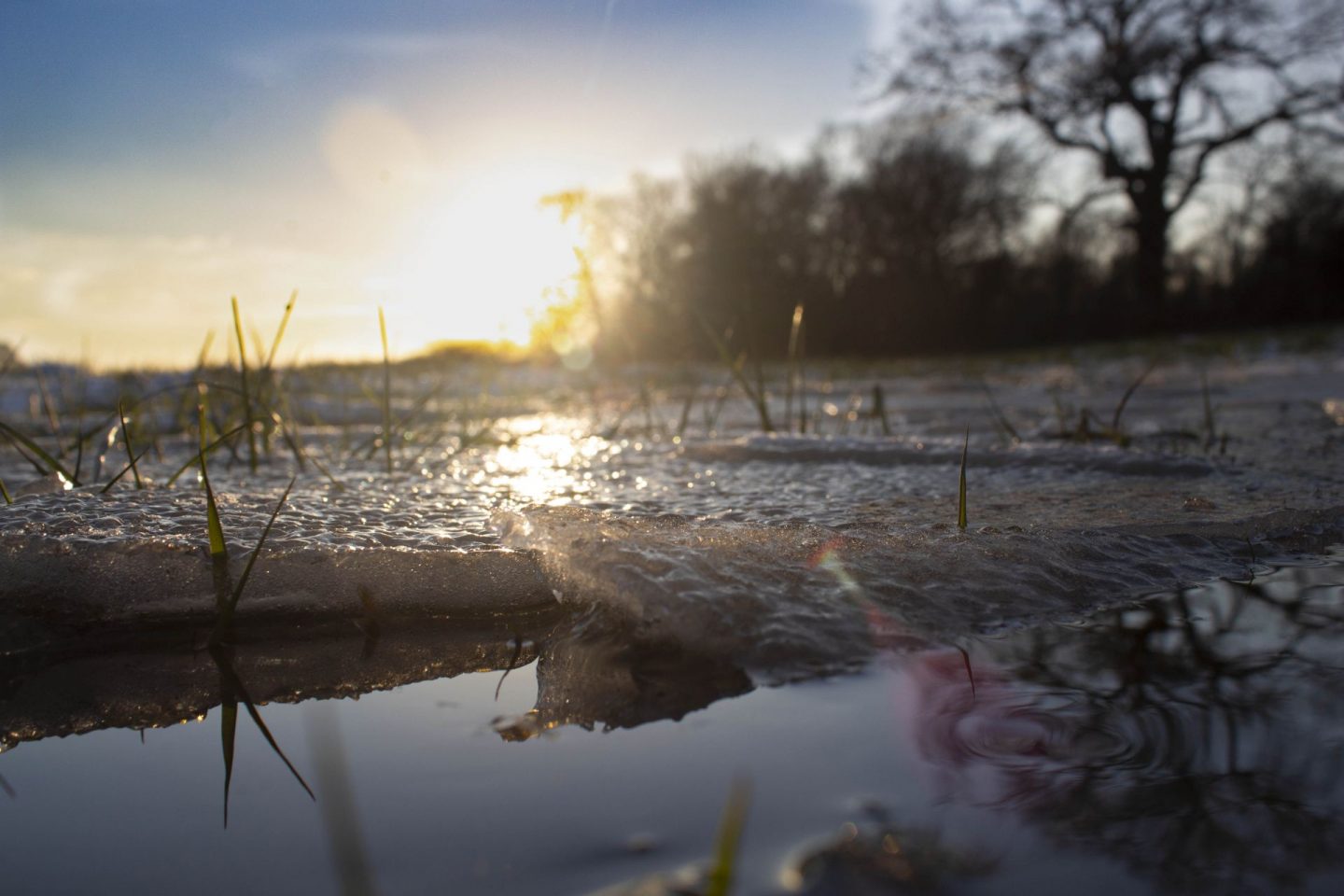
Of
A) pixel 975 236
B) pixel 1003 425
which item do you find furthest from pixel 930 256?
pixel 1003 425

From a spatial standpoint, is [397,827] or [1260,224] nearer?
[397,827]

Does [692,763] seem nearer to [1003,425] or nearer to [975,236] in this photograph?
[1003,425]

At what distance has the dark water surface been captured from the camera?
1.77 ft

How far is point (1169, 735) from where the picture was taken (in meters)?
0.67

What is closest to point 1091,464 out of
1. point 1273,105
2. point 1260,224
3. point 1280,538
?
point 1280,538

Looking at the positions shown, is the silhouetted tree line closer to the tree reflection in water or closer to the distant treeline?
the distant treeline

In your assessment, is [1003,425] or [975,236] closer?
[1003,425]

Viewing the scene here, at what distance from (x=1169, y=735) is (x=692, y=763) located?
35 cm

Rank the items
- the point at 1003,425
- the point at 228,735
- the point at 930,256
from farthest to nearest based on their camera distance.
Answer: the point at 930,256 → the point at 1003,425 → the point at 228,735

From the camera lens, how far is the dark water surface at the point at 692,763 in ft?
1.77

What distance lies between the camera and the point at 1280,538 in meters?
1.24

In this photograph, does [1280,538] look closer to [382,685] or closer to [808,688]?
[808,688]

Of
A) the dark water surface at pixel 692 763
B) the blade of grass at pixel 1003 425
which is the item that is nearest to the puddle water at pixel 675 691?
the dark water surface at pixel 692 763

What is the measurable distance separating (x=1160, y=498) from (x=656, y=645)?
1030 mm
